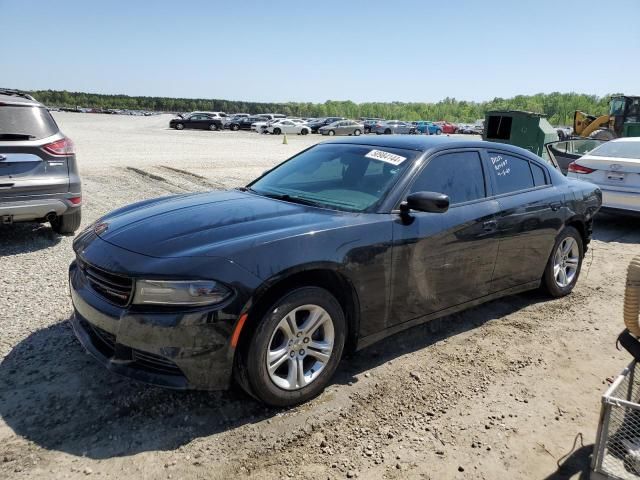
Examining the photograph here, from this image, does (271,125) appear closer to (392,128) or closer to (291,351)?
(392,128)

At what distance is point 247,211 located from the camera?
3.39 metres

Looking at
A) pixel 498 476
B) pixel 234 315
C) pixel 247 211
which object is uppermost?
pixel 247 211

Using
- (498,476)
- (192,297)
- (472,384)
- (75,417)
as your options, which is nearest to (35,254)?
(75,417)

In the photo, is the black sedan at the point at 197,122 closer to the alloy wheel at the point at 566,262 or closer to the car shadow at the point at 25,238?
the car shadow at the point at 25,238

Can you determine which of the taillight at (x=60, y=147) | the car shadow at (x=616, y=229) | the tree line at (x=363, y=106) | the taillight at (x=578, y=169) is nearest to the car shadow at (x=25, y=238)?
the taillight at (x=60, y=147)

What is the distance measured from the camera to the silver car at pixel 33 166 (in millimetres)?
5434

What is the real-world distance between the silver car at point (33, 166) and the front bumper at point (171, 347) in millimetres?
3512

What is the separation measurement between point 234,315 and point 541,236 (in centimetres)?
321

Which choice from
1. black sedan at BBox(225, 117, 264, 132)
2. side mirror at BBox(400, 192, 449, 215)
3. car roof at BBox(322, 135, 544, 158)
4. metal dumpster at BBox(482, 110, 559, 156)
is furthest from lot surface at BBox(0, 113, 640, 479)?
black sedan at BBox(225, 117, 264, 132)

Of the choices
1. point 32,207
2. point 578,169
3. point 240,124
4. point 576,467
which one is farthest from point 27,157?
point 240,124

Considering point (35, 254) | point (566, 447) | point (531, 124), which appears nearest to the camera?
point (566, 447)

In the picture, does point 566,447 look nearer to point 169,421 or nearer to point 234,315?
point 234,315

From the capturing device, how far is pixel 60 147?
586 cm

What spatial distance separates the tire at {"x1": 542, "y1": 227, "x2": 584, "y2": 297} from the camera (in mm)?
4863
